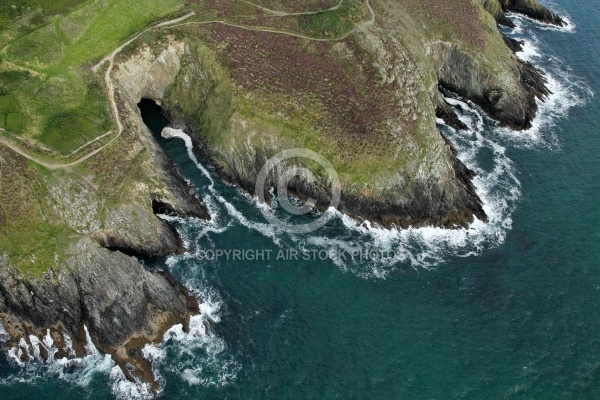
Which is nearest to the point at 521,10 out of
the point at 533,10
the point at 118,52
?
the point at 533,10

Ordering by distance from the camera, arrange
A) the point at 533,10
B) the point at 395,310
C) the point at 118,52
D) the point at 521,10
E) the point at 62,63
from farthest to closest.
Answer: the point at 521,10 → the point at 533,10 → the point at 118,52 → the point at 62,63 → the point at 395,310

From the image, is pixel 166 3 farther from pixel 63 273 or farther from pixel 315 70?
pixel 63 273

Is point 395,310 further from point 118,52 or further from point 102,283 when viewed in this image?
point 118,52

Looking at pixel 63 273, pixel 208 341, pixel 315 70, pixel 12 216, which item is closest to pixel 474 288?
pixel 208 341

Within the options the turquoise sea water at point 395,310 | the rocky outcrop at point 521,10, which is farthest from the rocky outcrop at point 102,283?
the rocky outcrop at point 521,10

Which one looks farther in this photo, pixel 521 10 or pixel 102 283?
pixel 521 10

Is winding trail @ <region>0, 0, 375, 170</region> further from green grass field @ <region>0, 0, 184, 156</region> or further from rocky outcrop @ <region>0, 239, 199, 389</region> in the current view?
rocky outcrop @ <region>0, 239, 199, 389</region>

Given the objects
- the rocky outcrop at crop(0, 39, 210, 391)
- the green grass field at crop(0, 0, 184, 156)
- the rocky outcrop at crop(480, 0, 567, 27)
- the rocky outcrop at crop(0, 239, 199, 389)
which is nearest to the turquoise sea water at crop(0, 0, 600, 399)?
the rocky outcrop at crop(0, 39, 210, 391)

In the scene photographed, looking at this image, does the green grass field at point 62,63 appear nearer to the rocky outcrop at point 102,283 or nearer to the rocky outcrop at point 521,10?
the rocky outcrop at point 102,283
